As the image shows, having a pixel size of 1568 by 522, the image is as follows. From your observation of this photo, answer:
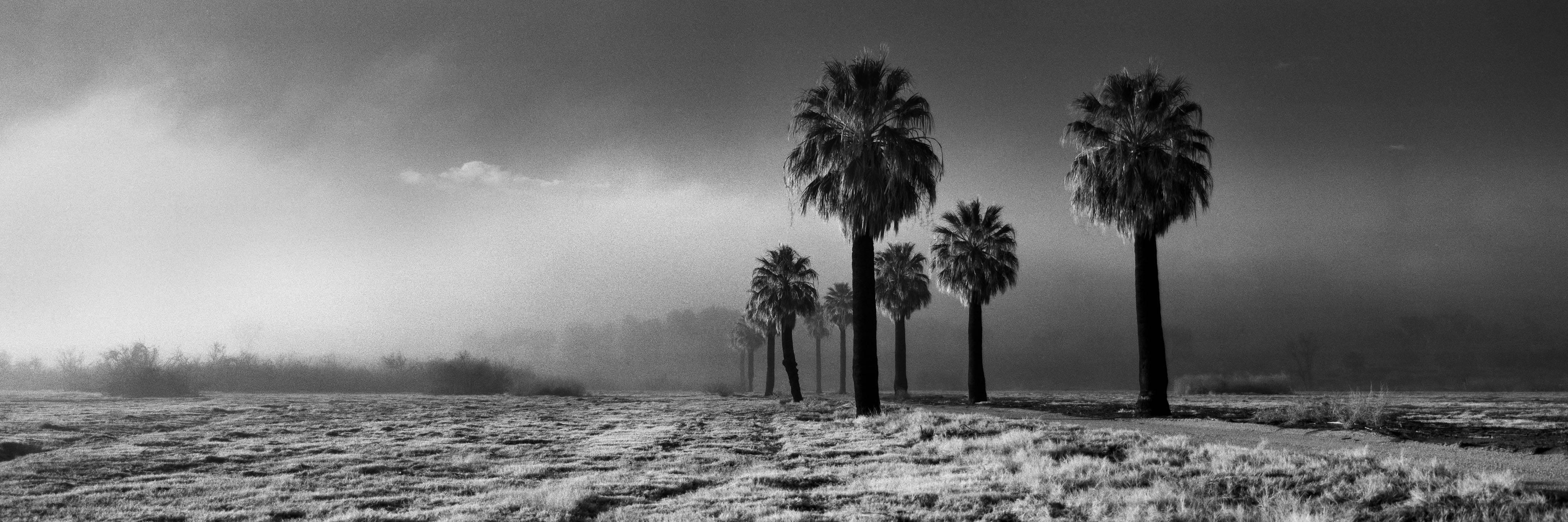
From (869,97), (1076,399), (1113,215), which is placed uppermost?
(869,97)

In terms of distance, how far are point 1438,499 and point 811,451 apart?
1358 cm

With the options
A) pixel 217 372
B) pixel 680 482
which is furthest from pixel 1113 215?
pixel 217 372

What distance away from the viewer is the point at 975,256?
47219mm

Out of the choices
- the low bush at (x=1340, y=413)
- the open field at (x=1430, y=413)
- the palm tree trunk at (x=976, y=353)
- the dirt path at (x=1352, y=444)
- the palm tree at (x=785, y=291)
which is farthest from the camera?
the palm tree at (x=785, y=291)

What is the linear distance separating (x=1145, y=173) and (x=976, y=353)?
1816 centimetres

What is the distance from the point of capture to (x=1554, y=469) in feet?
35.4

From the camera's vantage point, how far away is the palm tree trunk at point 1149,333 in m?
28.0

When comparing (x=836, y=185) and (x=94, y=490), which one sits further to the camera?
(x=836, y=185)

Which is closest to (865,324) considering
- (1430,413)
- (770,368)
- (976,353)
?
(976,353)

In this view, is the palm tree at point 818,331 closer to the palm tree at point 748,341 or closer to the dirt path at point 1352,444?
the palm tree at point 748,341

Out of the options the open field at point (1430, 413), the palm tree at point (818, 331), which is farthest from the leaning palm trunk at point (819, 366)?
the open field at point (1430, 413)

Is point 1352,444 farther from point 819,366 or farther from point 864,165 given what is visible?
point 819,366

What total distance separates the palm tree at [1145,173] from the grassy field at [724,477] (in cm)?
753

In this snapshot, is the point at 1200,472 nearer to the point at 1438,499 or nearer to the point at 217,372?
the point at 1438,499
